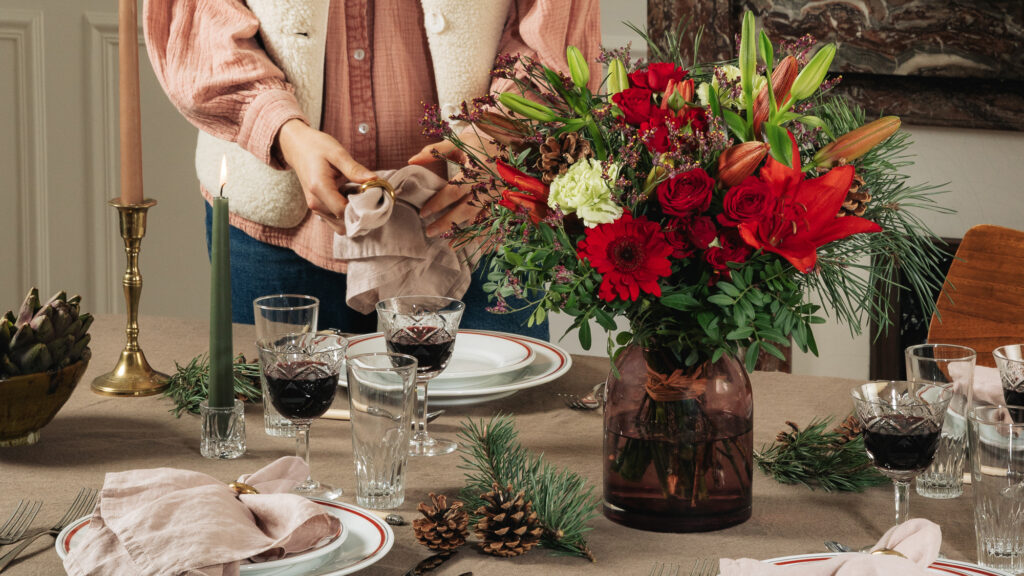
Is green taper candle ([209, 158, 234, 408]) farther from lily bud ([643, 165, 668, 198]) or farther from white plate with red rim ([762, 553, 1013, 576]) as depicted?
white plate with red rim ([762, 553, 1013, 576])

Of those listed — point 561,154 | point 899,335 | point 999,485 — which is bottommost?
point 899,335

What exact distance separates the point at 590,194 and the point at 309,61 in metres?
0.89

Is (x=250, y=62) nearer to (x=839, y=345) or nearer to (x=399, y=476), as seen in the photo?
(x=399, y=476)

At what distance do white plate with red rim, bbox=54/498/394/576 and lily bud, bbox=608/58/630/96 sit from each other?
1.36ft

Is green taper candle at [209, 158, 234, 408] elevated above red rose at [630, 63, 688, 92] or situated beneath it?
situated beneath

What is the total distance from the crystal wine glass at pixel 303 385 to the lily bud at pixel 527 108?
0.29 m

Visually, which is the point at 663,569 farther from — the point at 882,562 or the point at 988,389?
the point at 988,389

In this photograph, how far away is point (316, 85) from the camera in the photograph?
5.28 ft

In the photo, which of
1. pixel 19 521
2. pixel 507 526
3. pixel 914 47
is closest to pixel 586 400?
pixel 507 526

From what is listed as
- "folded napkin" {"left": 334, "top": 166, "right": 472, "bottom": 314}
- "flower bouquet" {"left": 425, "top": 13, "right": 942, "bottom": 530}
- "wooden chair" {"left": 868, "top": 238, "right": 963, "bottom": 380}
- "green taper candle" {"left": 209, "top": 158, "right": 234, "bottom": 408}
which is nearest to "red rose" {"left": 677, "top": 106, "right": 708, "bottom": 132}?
"flower bouquet" {"left": 425, "top": 13, "right": 942, "bottom": 530}

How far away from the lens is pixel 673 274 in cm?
88

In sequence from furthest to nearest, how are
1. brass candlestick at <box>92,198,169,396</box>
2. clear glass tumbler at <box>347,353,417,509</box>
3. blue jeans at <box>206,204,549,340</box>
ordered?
blue jeans at <box>206,204,549,340</box>
brass candlestick at <box>92,198,169,396</box>
clear glass tumbler at <box>347,353,417,509</box>

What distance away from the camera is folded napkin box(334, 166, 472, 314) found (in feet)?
4.62

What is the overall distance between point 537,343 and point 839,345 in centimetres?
150
